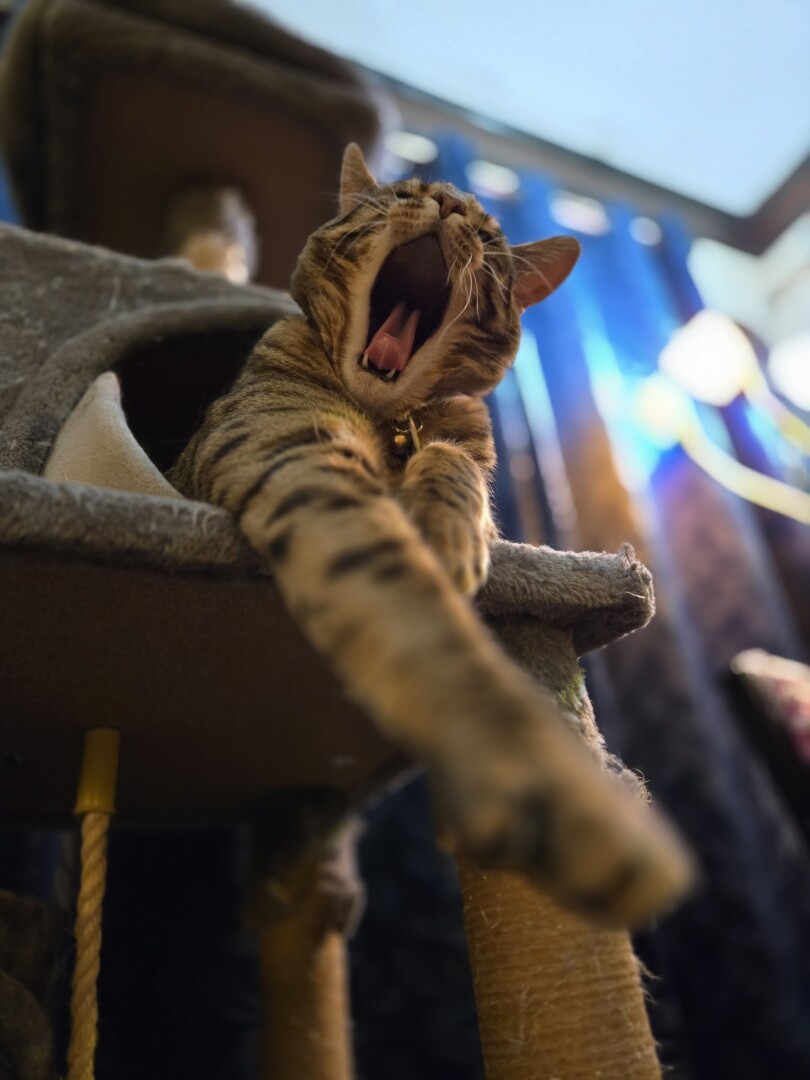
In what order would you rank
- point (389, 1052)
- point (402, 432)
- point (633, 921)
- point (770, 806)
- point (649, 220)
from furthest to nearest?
point (649, 220) < point (770, 806) < point (389, 1052) < point (402, 432) < point (633, 921)

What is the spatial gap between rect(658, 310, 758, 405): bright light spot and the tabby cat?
1.01 meters

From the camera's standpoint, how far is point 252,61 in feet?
4.70

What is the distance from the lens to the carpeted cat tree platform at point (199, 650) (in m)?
0.59

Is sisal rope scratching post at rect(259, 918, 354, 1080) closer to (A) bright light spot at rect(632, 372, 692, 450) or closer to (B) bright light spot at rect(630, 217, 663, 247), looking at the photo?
(A) bright light spot at rect(632, 372, 692, 450)

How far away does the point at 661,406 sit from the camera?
1.84 metres

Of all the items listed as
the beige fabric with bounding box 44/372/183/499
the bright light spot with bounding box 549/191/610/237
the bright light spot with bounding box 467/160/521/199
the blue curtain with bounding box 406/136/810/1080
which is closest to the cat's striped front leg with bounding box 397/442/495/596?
the beige fabric with bounding box 44/372/183/499

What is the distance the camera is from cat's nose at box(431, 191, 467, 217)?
807mm

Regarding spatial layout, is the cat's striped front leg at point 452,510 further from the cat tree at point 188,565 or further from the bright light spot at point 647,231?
the bright light spot at point 647,231

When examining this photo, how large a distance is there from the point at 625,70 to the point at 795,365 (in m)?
0.84

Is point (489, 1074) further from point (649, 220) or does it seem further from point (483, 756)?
point (649, 220)

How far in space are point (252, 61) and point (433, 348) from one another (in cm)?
104

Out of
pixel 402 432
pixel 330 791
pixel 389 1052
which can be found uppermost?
pixel 402 432

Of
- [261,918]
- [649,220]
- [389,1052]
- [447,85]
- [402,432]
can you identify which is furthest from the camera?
[649,220]

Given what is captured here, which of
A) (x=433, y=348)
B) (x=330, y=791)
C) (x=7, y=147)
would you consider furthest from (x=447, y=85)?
(x=330, y=791)
